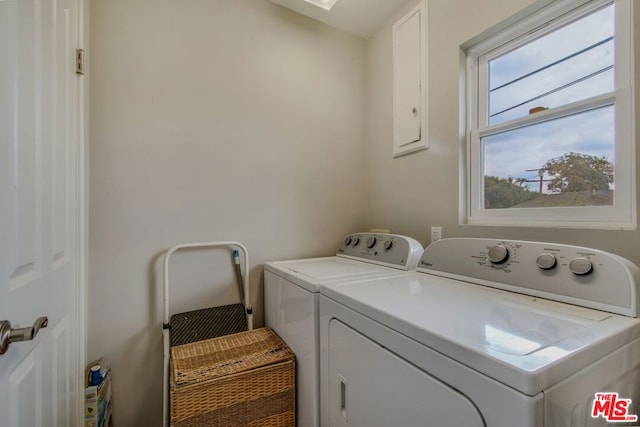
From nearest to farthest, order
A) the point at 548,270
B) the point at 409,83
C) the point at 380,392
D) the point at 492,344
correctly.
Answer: the point at 492,344 < the point at 380,392 < the point at 548,270 < the point at 409,83

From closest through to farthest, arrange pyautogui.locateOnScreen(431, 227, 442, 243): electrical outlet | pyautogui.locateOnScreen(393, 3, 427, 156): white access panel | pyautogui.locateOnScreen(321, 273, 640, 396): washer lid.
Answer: pyautogui.locateOnScreen(321, 273, 640, 396): washer lid → pyautogui.locateOnScreen(431, 227, 442, 243): electrical outlet → pyautogui.locateOnScreen(393, 3, 427, 156): white access panel

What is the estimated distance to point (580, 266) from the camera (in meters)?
0.86

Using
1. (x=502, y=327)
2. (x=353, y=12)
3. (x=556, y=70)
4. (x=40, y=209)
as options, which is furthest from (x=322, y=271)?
(x=353, y=12)

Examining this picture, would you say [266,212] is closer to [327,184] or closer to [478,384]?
[327,184]

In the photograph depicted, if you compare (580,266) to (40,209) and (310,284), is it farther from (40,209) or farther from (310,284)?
(40,209)

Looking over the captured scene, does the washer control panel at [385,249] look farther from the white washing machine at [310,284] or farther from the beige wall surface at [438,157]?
the beige wall surface at [438,157]

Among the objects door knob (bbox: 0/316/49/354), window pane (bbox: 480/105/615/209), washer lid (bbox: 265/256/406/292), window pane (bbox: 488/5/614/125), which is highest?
window pane (bbox: 488/5/614/125)

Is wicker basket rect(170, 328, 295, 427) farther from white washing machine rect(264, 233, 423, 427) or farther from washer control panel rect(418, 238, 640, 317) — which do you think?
washer control panel rect(418, 238, 640, 317)

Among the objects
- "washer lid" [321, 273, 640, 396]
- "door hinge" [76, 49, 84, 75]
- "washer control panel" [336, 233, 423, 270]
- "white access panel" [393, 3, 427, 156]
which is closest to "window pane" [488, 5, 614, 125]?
"white access panel" [393, 3, 427, 156]

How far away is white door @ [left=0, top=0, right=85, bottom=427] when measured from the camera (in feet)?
2.20

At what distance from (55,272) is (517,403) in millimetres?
1398

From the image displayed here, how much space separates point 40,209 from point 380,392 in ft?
3.87

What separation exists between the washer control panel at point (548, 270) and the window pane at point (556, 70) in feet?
2.36

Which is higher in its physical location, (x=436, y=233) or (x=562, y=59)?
(x=562, y=59)
